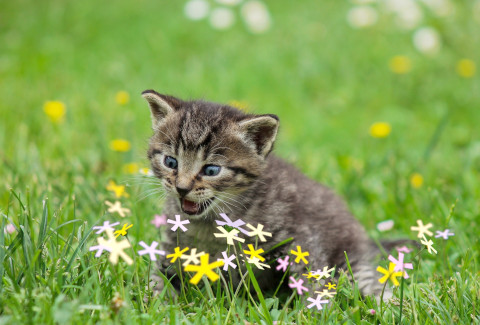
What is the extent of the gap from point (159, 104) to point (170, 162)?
483 mm

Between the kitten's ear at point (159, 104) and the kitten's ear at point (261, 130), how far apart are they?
0.57 m

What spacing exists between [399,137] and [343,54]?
2705mm

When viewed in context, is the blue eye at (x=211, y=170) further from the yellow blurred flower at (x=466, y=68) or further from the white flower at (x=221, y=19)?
the white flower at (x=221, y=19)

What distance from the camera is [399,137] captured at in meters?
6.81

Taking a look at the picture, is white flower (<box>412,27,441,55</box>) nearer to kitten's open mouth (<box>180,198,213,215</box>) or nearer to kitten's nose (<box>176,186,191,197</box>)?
kitten's open mouth (<box>180,198,213,215</box>)

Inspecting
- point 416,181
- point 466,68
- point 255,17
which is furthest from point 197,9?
point 416,181

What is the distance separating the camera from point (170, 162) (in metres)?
3.68

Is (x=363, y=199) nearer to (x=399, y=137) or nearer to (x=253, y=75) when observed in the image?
(x=399, y=137)

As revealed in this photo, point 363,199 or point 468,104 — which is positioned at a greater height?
point 468,104

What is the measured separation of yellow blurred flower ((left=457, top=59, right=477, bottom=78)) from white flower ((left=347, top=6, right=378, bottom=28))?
2021 millimetres

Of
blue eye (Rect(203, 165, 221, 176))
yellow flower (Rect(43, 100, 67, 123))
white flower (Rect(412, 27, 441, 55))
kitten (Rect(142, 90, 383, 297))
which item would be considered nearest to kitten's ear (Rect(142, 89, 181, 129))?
kitten (Rect(142, 90, 383, 297))

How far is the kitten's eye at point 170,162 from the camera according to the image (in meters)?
3.65

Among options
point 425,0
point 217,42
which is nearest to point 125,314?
point 217,42

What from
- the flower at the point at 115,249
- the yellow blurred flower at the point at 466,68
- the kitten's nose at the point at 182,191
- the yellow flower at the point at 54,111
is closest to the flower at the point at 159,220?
the kitten's nose at the point at 182,191
